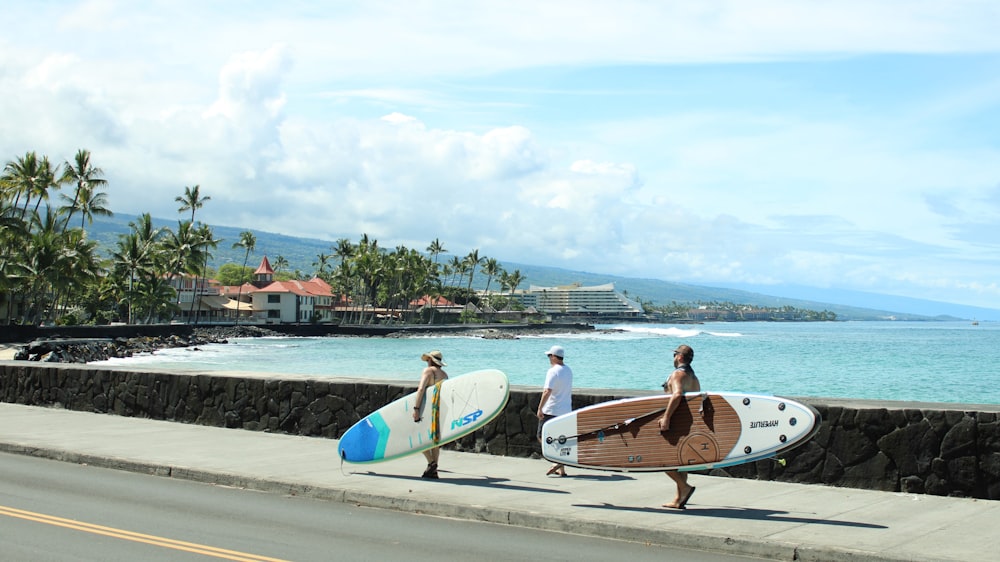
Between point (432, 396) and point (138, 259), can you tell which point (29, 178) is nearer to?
point (138, 259)

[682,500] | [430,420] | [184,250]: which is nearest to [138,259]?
[184,250]

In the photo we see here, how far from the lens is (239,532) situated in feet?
27.3

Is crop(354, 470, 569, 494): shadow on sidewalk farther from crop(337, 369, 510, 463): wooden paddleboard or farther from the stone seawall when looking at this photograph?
the stone seawall

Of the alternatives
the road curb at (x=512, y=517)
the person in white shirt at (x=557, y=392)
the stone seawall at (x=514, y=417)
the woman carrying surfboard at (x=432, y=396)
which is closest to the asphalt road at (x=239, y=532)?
the road curb at (x=512, y=517)

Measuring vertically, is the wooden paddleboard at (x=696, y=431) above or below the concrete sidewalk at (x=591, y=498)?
above

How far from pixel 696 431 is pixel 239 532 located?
414 cm

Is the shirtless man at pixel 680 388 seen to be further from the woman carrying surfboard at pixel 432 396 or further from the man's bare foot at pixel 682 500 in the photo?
the woman carrying surfboard at pixel 432 396

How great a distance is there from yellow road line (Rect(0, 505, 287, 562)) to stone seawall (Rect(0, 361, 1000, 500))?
215 inches

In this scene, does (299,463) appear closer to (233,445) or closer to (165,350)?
(233,445)

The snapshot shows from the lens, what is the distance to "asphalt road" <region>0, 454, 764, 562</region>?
7.49 metres

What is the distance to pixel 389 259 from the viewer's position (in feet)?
484

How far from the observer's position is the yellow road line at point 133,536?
7301 mm

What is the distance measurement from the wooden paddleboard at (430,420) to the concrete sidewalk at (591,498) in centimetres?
32

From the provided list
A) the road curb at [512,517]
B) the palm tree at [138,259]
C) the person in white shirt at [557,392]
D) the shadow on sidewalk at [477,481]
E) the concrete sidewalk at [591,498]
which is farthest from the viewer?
the palm tree at [138,259]
